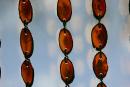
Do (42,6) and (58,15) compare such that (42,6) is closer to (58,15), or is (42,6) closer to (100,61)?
(58,15)

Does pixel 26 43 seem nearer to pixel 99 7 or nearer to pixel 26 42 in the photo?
pixel 26 42

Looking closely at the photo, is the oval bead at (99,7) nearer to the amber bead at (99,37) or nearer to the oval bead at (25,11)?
the amber bead at (99,37)

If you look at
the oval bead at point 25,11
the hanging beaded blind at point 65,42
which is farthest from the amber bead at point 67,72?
the oval bead at point 25,11

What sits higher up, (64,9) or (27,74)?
(64,9)

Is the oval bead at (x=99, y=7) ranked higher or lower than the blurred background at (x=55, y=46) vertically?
higher

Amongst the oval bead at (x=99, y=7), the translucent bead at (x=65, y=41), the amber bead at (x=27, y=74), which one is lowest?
the amber bead at (x=27, y=74)

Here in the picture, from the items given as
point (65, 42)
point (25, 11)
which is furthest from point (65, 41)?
point (25, 11)
